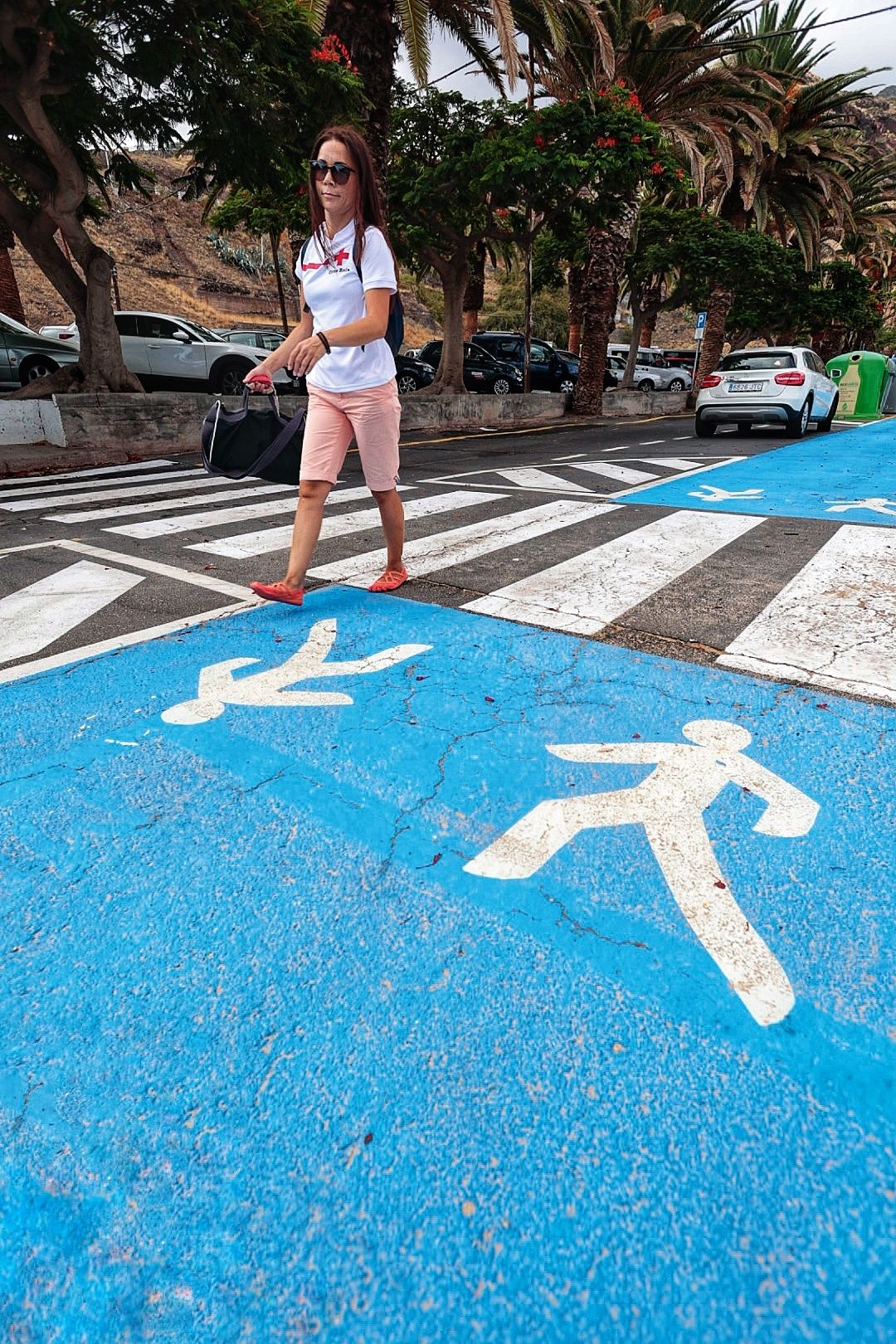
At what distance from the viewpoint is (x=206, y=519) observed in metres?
6.04

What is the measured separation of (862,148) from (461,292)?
2136 centimetres

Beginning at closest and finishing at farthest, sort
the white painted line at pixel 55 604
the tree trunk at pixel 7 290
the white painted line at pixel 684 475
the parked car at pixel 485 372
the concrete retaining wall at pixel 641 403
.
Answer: the white painted line at pixel 55 604 → the white painted line at pixel 684 475 → the tree trunk at pixel 7 290 → the concrete retaining wall at pixel 641 403 → the parked car at pixel 485 372

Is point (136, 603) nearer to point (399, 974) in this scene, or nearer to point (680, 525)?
point (399, 974)

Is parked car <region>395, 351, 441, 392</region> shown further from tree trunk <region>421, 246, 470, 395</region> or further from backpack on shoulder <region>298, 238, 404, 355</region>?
backpack on shoulder <region>298, 238, 404, 355</region>

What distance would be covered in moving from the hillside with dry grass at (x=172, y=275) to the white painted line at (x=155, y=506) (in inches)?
1492

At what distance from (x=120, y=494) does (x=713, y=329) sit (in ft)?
75.2

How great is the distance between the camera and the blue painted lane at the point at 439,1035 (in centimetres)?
113

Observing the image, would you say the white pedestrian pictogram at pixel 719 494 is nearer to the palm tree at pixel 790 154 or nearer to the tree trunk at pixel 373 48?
the tree trunk at pixel 373 48

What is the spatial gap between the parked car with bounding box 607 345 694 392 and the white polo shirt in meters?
29.9

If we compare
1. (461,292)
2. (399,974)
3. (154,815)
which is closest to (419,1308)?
(399,974)

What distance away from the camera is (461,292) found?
16594 millimetres

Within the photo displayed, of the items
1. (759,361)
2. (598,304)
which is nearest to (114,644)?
(759,361)

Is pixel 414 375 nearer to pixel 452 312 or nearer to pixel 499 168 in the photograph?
pixel 452 312

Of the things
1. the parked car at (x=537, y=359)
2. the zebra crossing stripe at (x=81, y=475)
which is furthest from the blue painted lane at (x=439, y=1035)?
the parked car at (x=537, y=359)
